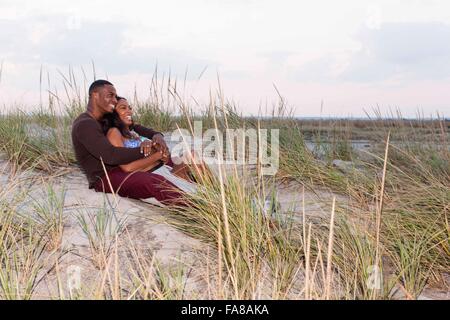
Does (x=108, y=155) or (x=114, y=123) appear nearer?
(x=108, y=155)

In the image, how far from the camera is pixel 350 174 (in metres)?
5.04

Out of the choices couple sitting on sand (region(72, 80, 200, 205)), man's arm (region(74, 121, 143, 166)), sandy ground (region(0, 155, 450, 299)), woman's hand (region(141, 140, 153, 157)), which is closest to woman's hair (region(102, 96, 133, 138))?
couple sitting on sand (region(72, 80, 200, 205))

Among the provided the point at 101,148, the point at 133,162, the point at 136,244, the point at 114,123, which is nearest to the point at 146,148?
the point at 133,162

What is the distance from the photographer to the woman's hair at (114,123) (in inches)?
173

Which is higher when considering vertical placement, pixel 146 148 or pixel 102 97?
pixel 102 97

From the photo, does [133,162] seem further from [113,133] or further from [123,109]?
[123,109]

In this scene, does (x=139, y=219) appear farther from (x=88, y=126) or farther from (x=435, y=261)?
(x=435, y=261)

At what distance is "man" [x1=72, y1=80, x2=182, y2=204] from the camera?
13.4 ft

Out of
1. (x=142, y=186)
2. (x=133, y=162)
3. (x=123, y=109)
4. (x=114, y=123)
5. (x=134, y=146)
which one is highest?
(x=123, y=109)

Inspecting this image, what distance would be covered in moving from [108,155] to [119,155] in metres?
0.07

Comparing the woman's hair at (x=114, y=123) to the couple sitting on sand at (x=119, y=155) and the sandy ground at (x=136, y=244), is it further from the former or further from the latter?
the sandy ground at (x=136, y=244)

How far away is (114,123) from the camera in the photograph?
14.7 feet

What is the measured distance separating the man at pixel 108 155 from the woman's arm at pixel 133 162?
0.13 ft

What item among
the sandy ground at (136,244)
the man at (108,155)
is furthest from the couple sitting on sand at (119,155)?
the sandy ground at (136,244)
